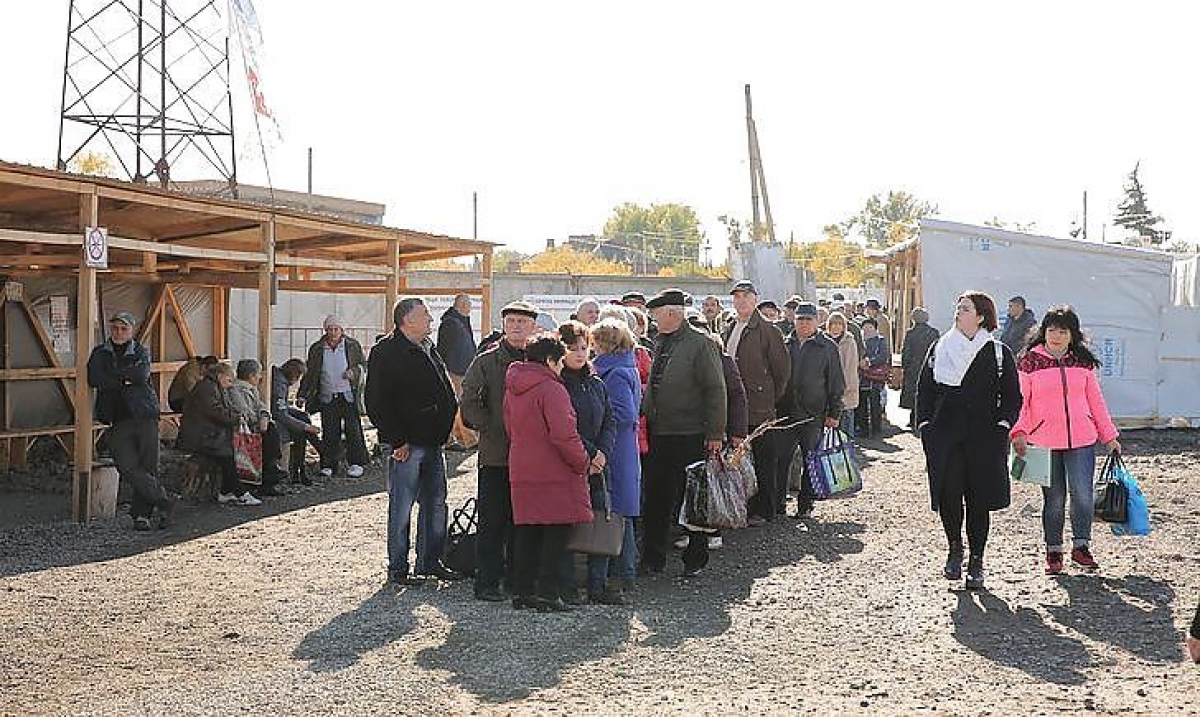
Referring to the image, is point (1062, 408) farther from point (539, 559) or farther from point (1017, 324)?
point (1017, 324)

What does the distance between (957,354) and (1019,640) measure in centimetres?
174

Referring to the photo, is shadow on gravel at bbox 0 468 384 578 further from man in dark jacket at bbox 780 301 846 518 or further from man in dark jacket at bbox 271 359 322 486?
man in dark jacket at bbox 780 301 846 518

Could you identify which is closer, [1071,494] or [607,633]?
[607,633]

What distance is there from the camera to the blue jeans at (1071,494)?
815cm

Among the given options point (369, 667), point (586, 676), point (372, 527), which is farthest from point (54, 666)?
point (372, 527)

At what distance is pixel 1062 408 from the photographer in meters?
8.12

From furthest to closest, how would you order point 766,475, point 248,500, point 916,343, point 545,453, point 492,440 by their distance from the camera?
point 916,343 < point 248,500 < point 766,475 < point 492,440 < point 545,453

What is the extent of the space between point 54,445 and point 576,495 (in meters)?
9.21

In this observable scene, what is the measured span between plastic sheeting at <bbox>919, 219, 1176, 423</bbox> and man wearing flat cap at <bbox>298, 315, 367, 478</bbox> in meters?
8.62

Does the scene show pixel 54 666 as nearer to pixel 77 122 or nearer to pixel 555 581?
pixel 555 581

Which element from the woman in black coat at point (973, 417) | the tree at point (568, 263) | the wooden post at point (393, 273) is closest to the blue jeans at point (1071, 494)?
the woman in black coat at point (973, 417)

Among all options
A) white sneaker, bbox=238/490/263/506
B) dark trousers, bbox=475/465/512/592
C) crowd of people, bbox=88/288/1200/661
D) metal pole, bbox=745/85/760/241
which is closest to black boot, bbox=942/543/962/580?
crowd of people, bbox=88/288/1200/661

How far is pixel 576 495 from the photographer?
703 cm

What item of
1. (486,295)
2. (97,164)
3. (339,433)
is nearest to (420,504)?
(339,433)
